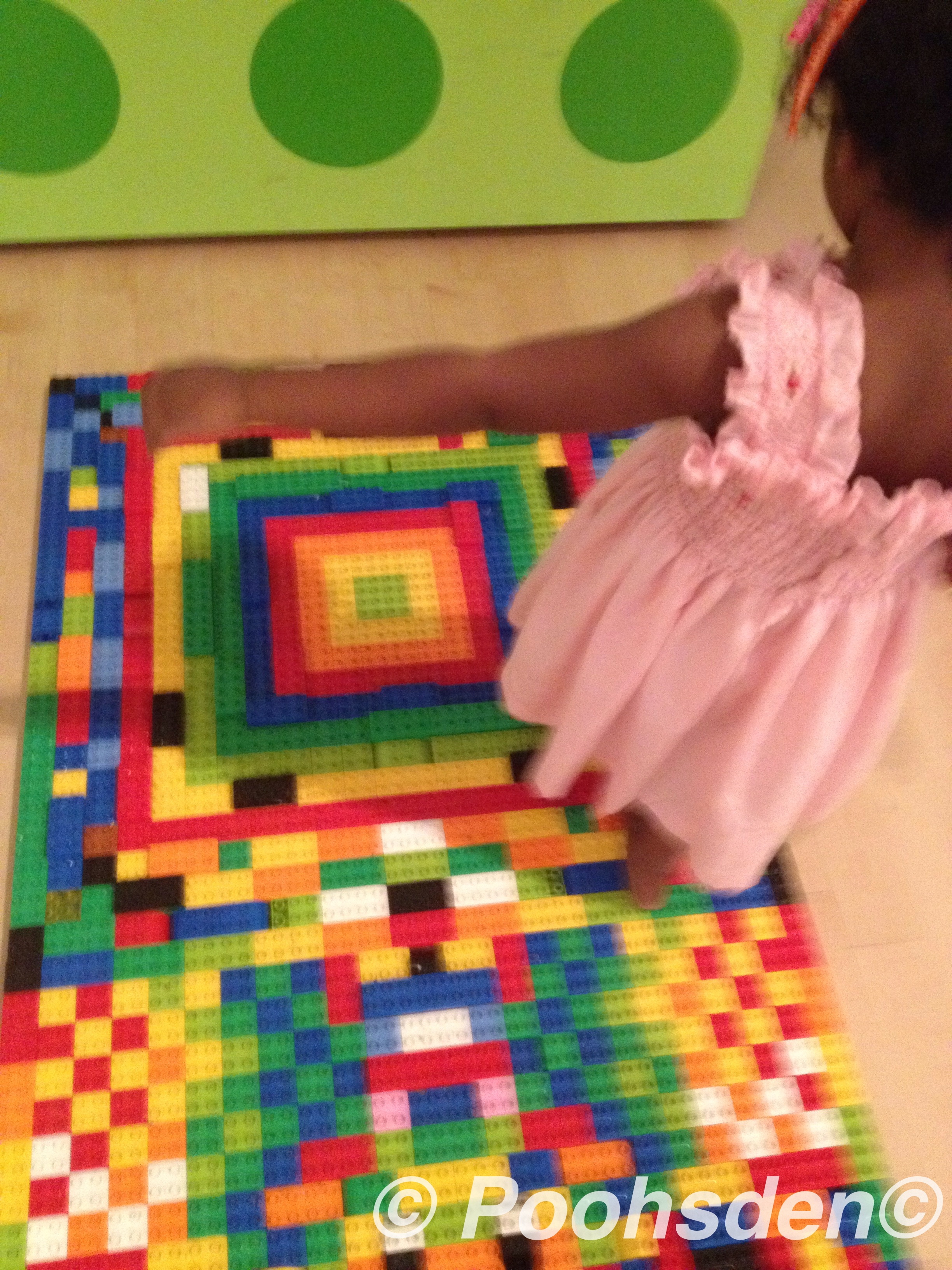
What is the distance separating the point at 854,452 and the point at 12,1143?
868mm

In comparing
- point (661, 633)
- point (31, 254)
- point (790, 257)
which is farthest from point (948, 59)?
point (31, 254)

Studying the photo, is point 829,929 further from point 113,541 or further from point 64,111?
point 64,111

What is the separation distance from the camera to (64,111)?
3.93 feet

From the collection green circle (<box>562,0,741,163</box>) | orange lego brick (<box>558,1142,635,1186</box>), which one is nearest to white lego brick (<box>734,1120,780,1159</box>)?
orange lego brick (<box>558,1142,635,1186</box>)

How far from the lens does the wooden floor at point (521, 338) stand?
0.97m

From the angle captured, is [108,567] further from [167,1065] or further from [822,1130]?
[822,1130]

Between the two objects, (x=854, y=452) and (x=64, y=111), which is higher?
(x=64, y=111)

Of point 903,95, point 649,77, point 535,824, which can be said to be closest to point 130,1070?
point 535,824

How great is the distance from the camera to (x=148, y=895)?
0.93 meters

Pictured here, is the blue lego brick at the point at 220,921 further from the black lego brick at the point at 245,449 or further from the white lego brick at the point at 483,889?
the black lego brick at the point at 245,449

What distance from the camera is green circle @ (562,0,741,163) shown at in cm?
121

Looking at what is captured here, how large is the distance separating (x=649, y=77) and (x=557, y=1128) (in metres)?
1.26

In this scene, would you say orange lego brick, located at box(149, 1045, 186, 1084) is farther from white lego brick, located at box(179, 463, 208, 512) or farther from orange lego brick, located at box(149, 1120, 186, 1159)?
white lego brick, located at box(179, 463, 208, 512)

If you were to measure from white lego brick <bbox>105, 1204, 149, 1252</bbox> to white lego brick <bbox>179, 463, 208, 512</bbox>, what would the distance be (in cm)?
71
